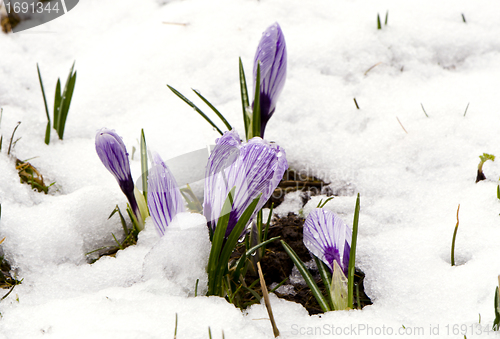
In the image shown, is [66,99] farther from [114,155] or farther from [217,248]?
[217,248]

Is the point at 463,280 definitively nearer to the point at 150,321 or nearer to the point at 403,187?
the point at 403,187

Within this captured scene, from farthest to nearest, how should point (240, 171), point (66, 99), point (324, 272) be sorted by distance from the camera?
point (66, 99) → point (324, 272) → point (240, 171)

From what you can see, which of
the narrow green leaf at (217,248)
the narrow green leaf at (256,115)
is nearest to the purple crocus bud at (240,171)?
the narrow green leaf at (217,248)

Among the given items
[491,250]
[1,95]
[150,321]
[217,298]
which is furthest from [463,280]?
[1,95]

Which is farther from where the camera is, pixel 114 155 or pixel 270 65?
pixel 270 65

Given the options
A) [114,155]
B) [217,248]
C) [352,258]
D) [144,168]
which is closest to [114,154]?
[114,155]

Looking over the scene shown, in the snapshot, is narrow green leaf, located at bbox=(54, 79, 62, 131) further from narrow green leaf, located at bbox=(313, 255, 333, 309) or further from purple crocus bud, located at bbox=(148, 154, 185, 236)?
narrow green leaf, located at bbox=(313, 255, 333, 309)

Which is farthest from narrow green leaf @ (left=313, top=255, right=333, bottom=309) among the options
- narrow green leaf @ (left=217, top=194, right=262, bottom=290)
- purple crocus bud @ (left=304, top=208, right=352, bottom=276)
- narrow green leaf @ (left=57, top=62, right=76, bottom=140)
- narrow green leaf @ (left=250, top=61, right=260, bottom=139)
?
narrow green leaf @ (left=57, top=62, right=76, bottom=140)
